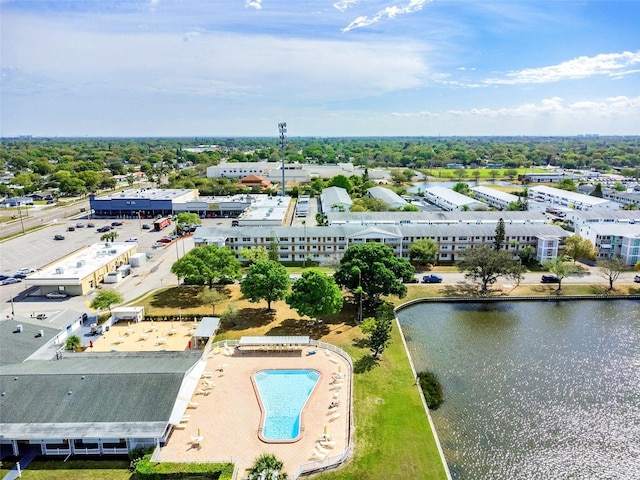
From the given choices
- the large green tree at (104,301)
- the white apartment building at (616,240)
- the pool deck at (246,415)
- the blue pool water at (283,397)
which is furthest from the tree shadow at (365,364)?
the white apartment building at (616,240)

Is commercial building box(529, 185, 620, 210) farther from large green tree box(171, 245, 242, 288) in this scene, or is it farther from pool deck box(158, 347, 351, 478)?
pool deck box(158, 347, 351, 478)

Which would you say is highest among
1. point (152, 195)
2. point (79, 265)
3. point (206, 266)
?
point (152, 195)

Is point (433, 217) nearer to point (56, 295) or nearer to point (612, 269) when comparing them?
point (612, 269)

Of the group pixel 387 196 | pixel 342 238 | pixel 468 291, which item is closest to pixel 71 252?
pixel 342 238

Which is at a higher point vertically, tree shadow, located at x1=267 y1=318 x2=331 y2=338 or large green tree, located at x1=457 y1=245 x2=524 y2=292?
large green tree, located at x1=457 y1=245 x2=524 y2=292

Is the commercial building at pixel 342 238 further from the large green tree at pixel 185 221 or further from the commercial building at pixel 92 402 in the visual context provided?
the commercial building at pixel 92 402

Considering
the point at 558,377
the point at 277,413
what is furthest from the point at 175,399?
the point at 558,377

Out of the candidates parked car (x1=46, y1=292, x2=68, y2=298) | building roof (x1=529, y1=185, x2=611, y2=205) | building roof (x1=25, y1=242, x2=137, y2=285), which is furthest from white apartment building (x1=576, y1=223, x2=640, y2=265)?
parked car (x1=46, y1=292, x2=68, y2=298)
